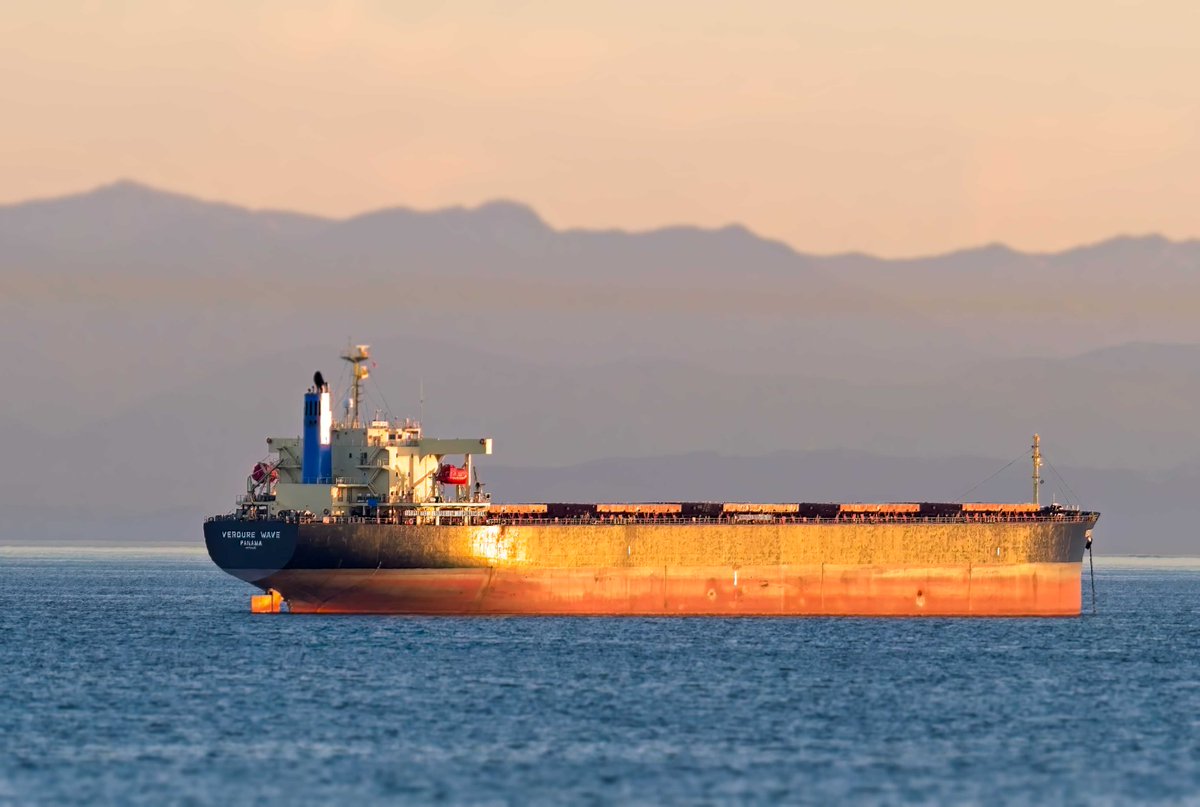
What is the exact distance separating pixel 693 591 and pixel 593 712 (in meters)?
37.1

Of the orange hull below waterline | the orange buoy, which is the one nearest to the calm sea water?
the orange hull below waterline

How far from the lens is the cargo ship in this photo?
92.9m

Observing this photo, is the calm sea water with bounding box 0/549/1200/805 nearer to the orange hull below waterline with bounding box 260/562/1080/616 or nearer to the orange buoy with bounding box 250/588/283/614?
the orange hull below waterline with bounding box 260/562/1080/616

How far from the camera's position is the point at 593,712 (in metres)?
60.5

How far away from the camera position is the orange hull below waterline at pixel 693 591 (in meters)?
93.4

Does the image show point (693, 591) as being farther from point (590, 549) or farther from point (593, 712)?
point (593, 712)

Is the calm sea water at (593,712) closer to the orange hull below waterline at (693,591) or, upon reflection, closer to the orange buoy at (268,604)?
the orange hull below waterline at (693,591)

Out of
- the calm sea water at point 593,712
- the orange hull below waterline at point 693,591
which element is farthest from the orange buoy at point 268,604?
the orange hull below waterline at point 693,591

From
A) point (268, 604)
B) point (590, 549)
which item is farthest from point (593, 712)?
point (268, 604)

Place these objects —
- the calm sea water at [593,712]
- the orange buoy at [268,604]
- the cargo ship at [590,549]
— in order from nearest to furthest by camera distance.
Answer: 1. the calm sea water at [593,712]
2. the cargo ship at [590,549]
3. the orange buoy at [268,604]

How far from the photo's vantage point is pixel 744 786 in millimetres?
46906

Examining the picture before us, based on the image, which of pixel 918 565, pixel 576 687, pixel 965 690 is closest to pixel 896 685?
pixel 965 690

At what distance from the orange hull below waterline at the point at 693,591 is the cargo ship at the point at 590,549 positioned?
0.07 meters

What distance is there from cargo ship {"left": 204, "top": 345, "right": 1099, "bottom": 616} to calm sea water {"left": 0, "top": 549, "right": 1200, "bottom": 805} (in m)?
1.65
